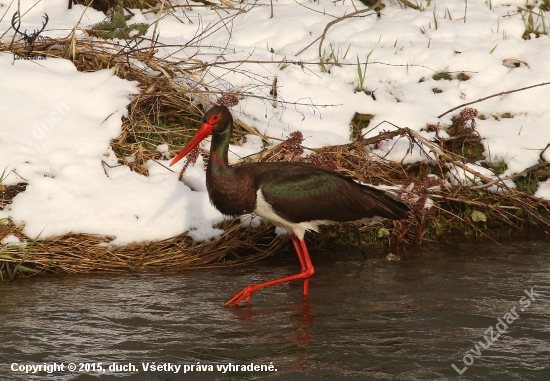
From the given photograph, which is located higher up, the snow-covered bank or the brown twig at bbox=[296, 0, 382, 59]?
the brown twig at bbox=[296, 0, 382, 59]

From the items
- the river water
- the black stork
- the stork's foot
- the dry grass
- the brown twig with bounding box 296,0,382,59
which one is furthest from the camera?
the brown twig with bounding box 296,0,382,59

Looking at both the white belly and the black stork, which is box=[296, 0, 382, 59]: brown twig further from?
the white belly

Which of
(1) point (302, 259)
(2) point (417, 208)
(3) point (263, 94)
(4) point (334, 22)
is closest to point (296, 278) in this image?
(1) point (302, 259)

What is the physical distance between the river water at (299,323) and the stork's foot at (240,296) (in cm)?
7

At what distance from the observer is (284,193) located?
4.85m

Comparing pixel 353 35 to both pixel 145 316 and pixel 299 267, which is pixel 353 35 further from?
pixel 145 316

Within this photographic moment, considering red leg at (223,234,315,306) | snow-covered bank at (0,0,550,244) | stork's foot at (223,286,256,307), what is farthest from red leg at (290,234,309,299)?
snow-covered bank at (0,0,550,244)

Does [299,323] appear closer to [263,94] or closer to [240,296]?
[240,296]

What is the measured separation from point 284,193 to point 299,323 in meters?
0.95

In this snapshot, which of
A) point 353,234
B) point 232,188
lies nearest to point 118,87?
point 232,188

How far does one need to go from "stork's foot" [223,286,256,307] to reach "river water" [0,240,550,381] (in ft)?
0.22

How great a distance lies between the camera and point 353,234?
596 centimetres

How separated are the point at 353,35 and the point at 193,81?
2344mm

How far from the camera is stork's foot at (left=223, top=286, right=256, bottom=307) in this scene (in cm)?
462
